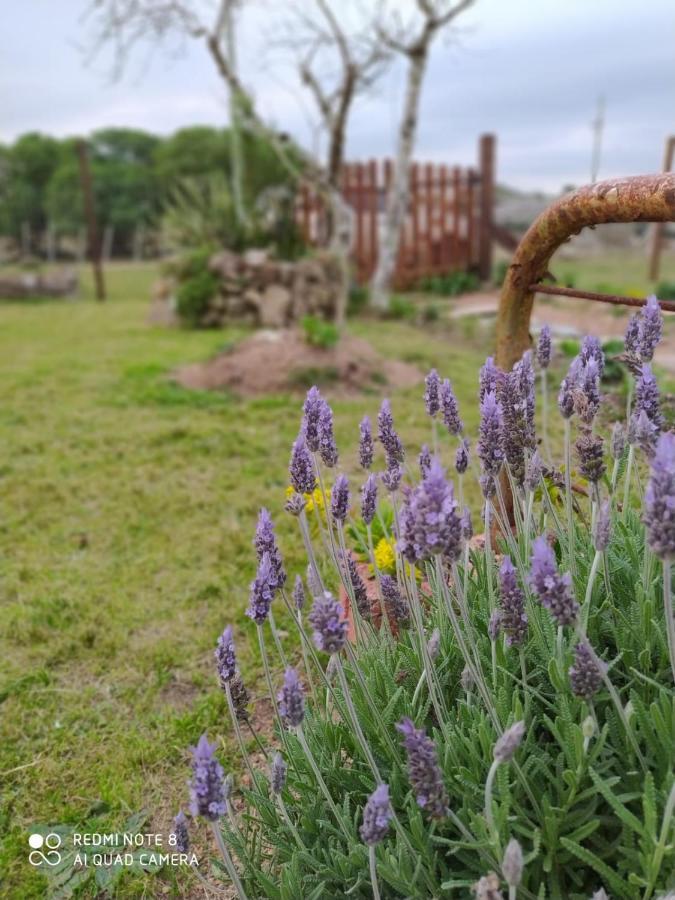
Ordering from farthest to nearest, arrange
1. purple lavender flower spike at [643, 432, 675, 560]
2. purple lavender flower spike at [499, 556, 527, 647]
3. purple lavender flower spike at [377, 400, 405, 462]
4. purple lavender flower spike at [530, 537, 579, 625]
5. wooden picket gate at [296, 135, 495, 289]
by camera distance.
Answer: wooden picket gate at [296, 135, 495, 289] → purple lavender flower spike at [377, 400, 405, 462] → purple lavender flower spike at [499, 556, 527, 647] → purple lavender flower spike at [530, 537, 579, 625] → purple lavender flower spike at [643, 432, 675, 560]

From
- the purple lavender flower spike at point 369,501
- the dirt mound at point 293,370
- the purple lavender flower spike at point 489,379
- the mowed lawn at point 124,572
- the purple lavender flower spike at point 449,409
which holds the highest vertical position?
the purple lavender flower spike at point 489,379

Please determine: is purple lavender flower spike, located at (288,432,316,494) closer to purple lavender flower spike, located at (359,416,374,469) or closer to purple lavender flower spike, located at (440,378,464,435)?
purple lavender flower spike, located at (359,416,374,469)

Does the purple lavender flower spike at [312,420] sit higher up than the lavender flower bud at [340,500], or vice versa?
the purple lavender flower spike at [312,420]

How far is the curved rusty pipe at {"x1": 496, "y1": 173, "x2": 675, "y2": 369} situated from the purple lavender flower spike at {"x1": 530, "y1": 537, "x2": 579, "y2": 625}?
3.22 ft

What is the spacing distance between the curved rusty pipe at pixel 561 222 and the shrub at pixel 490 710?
0.38 meters

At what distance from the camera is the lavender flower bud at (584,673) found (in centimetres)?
120

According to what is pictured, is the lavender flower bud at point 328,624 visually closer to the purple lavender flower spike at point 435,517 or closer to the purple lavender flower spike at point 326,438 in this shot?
the purple lavender flower spike at point 435,517

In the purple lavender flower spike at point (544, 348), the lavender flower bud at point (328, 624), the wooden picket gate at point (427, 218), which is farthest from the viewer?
the wooden picket gate at point (427, 218)

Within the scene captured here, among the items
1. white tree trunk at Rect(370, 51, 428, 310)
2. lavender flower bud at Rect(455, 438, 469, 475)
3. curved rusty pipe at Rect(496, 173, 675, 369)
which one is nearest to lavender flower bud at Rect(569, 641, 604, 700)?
lavender flower bud at Rect(455, 438, 469, 475)

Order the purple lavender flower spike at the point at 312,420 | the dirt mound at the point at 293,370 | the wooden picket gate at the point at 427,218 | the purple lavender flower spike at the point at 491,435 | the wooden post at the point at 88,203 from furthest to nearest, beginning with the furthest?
1. the wooden post at the point at 88,203
2. the wooden picket gate at the point at 427,218
3. the dirt mound at the point at 293,370
4. the purple lavender flower spike at the point at 312,420
5. the purple lavender flower spike at the point at 491,435

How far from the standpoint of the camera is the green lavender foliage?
1.22m

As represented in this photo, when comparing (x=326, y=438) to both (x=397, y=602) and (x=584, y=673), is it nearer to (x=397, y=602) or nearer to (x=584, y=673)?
(x=397, y=602)

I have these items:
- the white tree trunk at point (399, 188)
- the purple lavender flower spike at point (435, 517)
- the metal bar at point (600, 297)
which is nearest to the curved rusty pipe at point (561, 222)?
the metal bar at point (600, 297)

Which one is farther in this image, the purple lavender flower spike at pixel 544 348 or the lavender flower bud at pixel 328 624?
the purple lavender flower spike at pixel 544 348
